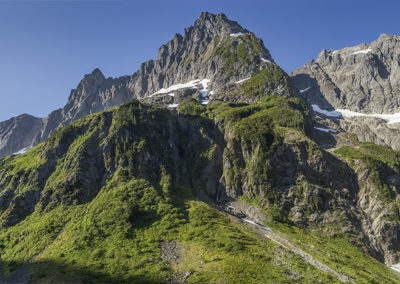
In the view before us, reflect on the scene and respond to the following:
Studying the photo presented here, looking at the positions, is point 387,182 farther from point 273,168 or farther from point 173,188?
point 173,188

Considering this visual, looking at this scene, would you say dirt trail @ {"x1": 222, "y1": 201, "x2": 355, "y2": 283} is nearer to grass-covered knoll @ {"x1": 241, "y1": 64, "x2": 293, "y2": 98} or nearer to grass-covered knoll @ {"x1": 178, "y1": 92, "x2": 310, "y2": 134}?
grass-covered knoll @ {"x1": 178, "y1": 92, "x2": 310, "y2": 134}

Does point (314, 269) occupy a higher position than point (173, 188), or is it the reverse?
point (173, 188)

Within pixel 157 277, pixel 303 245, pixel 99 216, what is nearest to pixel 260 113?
pixel 303 245

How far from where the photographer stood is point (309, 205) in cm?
8588

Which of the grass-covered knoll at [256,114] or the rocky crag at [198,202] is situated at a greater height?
the grass-covered knoll at [256,114]

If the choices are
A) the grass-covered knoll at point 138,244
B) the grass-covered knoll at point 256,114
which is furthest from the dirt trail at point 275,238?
the grass-covered knoll at point 256,114

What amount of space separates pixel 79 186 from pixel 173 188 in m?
38.2

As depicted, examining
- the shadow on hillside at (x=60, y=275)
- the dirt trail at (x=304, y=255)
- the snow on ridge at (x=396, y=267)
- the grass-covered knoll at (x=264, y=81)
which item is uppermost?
the grass-covered knoll at (x=264, y=81)

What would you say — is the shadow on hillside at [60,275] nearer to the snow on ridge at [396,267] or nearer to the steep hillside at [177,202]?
the steep hillside at [177,202]

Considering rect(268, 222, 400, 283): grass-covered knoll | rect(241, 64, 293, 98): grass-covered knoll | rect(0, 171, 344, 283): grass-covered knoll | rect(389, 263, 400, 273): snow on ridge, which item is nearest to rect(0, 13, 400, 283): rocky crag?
rect(0, 171, 344, 283): grass-covered knoll

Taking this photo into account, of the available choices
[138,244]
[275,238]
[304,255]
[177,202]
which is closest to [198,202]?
[177,202]

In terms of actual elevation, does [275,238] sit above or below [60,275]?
above

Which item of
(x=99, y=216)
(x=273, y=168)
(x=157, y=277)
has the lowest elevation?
(x=157, y=277)

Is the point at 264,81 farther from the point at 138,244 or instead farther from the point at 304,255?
the point at 138,244
